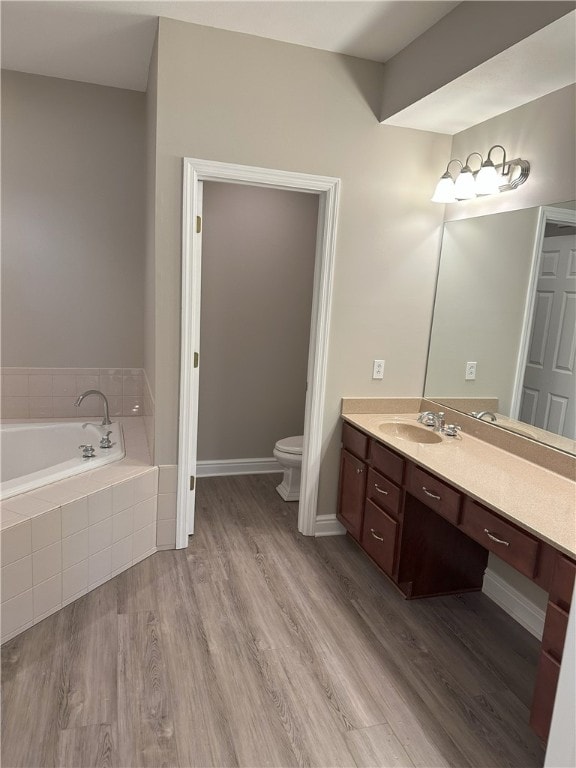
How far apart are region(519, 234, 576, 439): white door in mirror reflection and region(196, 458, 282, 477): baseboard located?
224 centimetres

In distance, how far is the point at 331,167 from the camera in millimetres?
2924

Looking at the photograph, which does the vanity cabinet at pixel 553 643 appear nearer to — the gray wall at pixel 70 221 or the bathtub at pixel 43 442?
the bathtub at pixel 43 442

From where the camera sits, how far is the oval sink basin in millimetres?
2953

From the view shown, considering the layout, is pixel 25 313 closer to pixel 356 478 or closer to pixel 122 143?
pixel 122 143

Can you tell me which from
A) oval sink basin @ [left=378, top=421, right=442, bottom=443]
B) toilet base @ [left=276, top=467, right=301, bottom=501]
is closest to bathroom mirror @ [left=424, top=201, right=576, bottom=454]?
oval sink basin @ [left=378, top=421, right=442, bottom=443]

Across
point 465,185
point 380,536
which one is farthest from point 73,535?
point 465,185

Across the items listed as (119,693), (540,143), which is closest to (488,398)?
(540,143)

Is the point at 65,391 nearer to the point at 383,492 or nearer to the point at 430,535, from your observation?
the point at 383,492

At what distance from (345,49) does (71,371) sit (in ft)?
8.43

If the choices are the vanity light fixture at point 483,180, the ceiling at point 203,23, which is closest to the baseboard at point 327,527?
the vanity light fixture at point 483,180

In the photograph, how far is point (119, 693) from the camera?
1.97 metres

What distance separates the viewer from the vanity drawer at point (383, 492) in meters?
2.65

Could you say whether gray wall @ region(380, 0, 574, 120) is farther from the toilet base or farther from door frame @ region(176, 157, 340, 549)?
the toilet base

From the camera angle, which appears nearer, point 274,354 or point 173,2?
point 173,2
